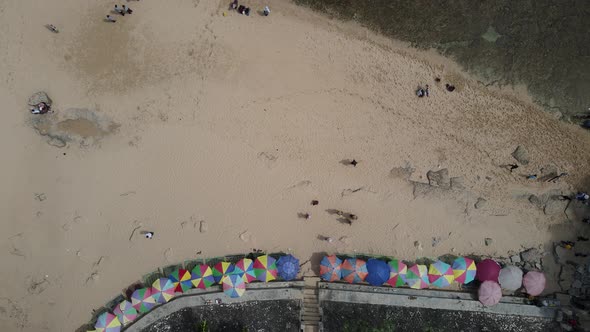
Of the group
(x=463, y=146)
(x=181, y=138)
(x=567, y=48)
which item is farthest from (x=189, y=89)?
(x=567, y=48)

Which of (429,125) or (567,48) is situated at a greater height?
(567,48)

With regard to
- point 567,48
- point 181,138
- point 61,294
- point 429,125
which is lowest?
point 61,294

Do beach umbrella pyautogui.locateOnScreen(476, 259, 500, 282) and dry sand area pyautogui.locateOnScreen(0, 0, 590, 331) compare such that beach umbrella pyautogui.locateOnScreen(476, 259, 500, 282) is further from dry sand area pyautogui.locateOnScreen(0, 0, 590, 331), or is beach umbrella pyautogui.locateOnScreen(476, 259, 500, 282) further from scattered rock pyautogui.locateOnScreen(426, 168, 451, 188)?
scattered rock pyautogui.locateOnScreen(426, 168, 451, 188)

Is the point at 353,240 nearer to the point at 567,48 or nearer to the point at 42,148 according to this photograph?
the point at 567,48

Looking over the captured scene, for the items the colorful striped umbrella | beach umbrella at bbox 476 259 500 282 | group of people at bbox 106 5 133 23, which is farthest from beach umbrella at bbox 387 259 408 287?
group of people at bbox 106 5 133 23

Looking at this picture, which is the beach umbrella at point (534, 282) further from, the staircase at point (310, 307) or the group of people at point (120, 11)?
the group of people at point (120, 11)

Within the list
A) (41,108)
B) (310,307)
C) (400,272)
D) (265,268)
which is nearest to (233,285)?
(265,268)
